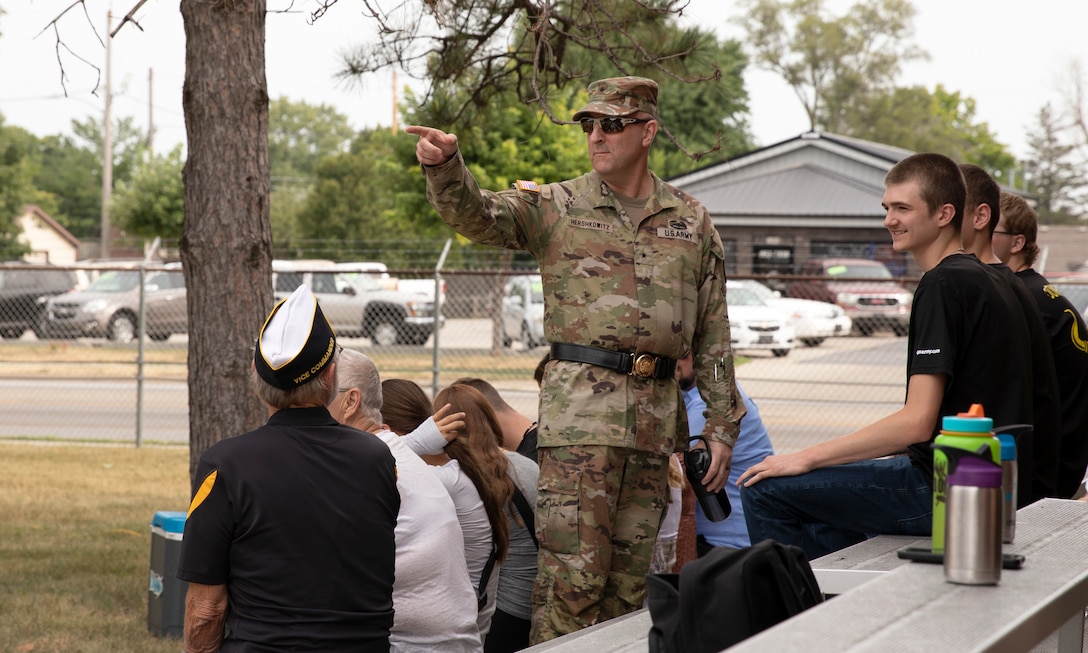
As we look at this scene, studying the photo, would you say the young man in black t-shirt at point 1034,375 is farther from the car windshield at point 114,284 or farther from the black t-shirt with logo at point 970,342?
the car windshield at point 114,284

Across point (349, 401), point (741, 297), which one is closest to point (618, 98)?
point (349, 401)

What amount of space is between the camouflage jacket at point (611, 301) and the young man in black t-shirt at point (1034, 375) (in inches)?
36.1

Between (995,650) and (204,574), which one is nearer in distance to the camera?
(995,650)

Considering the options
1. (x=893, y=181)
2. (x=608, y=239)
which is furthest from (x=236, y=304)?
(x=893, y=181)

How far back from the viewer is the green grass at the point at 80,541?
5309 mm

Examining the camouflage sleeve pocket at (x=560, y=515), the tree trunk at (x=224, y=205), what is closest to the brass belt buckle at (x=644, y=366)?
the camouflage sleeve pocket at (x=560, y=515)

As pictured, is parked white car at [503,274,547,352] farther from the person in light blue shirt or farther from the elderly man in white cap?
the elderly man in white cap

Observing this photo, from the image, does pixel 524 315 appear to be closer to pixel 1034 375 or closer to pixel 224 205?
pixel 224 205

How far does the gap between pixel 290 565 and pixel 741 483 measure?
149 centimetres

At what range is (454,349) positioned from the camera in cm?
1456

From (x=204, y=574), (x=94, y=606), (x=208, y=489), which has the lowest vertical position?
(x=94, y=606)

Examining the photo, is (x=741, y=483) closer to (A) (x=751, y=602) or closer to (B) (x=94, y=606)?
(A) (x=751, y=602)

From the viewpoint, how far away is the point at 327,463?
2.77 meters

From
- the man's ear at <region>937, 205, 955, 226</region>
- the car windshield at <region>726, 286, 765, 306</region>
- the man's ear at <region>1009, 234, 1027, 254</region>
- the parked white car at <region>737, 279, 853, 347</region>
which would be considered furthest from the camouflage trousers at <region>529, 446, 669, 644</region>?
the car windshield at <region>726, 286, 765, 306</region>
